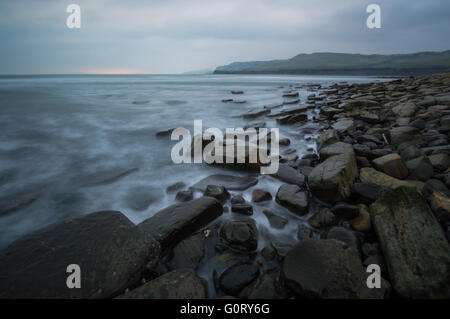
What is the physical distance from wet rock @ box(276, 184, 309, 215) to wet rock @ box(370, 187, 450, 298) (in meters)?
0.55

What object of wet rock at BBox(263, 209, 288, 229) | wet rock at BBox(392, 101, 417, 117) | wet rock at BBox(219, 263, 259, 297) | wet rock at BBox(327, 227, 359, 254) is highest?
wet rock at BBox(392, 101, 417, 117)

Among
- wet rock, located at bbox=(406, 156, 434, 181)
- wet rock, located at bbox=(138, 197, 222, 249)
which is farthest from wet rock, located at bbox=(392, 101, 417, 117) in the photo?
wet rock, located at bbox=(138, 197, 222, 249)

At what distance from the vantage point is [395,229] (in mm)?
1506

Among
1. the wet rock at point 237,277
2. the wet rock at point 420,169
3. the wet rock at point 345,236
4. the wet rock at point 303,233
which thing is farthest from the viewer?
the wet rock at point 420,169

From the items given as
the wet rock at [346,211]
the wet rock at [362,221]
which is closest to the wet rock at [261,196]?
the wet rock at [346,211]

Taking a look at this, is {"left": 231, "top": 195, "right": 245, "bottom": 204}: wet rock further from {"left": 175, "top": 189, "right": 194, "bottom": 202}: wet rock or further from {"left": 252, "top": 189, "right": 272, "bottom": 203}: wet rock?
{"left": 175, "top": 189, "right": 194, "bottom": 202}: wet rock

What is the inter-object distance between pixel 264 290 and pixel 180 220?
0.84m

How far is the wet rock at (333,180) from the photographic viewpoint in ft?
6.75

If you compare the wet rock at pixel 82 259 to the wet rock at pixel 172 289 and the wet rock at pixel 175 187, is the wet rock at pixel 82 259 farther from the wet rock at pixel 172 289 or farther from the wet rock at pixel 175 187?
the wet rock at pixel 175 187

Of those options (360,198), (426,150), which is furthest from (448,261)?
(426,150)

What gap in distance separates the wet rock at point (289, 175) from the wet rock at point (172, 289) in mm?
1671

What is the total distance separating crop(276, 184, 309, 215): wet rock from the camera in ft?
6.72

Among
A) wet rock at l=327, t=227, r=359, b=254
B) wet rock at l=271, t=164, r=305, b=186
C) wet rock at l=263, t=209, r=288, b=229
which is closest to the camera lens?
wet rock at l=327, t=227, r=359, b=254
